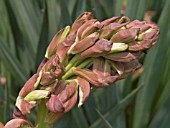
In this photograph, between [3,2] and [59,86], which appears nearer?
[59,86]

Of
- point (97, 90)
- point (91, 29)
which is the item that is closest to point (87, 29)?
point (91, 29)

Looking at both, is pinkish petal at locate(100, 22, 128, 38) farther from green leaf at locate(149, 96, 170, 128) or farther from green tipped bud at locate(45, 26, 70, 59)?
green leaf at locate(149, 96, 170, 128)

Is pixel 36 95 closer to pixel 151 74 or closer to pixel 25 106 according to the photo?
pixel 25 106

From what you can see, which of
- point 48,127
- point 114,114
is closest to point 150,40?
point 48,127

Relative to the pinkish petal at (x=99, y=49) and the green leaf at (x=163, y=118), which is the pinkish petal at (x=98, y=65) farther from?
the green leaf at (x=163, y=118)

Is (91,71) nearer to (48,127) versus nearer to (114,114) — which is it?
(48,127)
